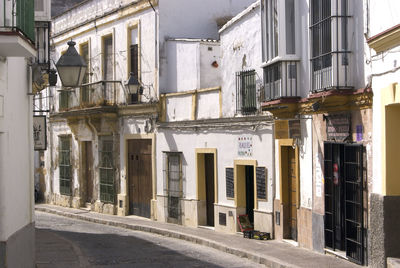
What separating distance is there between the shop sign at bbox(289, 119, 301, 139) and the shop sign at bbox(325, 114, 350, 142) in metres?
1.58

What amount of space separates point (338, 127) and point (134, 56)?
39.1ft

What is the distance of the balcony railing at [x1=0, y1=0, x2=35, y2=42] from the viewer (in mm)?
8827

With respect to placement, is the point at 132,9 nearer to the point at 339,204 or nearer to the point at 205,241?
the point at 205,241

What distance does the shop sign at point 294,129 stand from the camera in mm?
15195

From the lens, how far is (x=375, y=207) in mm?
11391

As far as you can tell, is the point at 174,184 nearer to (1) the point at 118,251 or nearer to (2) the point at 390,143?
(1) the point at 118,251

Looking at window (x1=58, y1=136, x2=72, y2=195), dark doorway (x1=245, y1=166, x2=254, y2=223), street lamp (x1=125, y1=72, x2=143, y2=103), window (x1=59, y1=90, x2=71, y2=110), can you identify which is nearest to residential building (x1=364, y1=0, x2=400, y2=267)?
dark doorway (x1=245, y1=166, x2=254, y2=223)

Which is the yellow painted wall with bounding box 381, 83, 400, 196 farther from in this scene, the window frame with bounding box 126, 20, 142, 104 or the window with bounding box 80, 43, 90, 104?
Answer: the window with bounding box 80, 43, 90, 104

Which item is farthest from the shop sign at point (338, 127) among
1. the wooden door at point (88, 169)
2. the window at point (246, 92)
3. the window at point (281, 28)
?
the wooden door at point (88, 169)

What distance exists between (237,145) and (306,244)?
13.7 feet

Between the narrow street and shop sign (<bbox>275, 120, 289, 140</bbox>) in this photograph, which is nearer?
the narrow street

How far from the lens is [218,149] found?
Answer: 1938 cm

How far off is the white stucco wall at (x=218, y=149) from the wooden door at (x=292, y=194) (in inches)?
28.4

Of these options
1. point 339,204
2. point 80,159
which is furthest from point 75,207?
point 339,204
